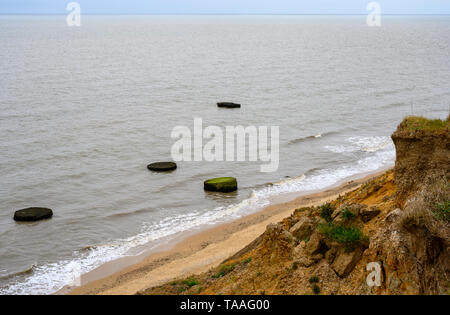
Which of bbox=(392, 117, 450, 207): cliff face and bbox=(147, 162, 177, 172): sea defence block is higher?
bbox=(392, 117, 450, 207): cliff face

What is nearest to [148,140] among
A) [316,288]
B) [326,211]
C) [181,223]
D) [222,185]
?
[222,185]

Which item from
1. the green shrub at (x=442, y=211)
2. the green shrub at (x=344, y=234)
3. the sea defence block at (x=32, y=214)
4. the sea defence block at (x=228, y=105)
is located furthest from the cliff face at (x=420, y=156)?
the sea defence block at (x=228, y=105)

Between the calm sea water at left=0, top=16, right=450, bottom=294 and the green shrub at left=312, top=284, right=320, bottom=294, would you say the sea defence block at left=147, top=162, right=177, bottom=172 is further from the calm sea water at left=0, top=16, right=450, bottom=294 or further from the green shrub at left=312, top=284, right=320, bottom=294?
the green shrub at left=312, top=284, right=320, bottom=294

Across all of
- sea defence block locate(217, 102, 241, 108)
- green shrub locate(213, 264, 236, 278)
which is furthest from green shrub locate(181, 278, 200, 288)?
sea defence block locate(217, 102, 241, 108)

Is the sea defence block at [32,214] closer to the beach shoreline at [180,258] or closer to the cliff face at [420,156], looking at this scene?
the beach shoreline at [180,258]

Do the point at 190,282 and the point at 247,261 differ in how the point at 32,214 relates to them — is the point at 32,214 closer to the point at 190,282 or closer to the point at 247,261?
the point at 190,282

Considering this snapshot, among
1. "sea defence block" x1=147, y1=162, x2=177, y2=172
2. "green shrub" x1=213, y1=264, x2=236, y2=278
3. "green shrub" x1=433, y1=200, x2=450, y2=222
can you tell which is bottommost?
"sea defence block" x1=147, y1=162, x2=177, y2=172
